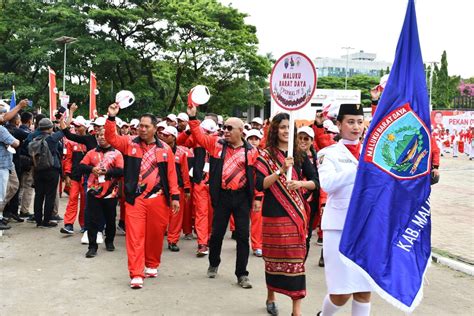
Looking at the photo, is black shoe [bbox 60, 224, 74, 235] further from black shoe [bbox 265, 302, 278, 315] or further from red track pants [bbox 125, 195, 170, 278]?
black shoe [bbox 265, 302, 278, 315]

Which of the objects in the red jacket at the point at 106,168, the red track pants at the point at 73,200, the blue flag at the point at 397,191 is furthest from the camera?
the red track pants at the point at 73,200

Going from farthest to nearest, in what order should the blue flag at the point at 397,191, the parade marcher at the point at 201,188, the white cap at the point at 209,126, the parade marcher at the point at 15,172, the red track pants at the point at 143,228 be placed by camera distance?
the parade marcher at the point at 15,172, the white cap at the point at 209,126, the parade marcher at the point at 201,188, the red track pants at the point at 143,228, the blue flag at the point at 397,191

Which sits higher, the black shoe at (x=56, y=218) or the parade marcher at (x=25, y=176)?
the parade marcher at (x=25, y=176)

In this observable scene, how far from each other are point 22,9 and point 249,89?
13.6 m

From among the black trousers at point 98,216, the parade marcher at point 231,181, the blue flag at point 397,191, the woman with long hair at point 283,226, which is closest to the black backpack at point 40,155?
the black trousers at point 98,216

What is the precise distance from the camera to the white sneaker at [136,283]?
6.29 metres

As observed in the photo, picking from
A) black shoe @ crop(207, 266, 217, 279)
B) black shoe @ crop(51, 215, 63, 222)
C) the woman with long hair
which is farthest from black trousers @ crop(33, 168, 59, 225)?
the woman with long hair

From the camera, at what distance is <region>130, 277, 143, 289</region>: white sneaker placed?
20.6ft

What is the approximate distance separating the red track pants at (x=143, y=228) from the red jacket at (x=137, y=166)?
9 centimetres

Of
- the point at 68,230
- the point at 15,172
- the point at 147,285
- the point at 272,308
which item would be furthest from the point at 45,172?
the point at 272,308

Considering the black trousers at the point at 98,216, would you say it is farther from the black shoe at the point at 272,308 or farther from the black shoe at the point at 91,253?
the black shoe at the point at 272,308

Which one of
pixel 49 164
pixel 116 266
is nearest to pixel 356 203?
pixel 116 266

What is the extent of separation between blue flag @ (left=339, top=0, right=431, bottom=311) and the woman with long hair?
3.83 ft

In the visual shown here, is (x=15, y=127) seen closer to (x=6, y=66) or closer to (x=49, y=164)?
(x=49, y=164)
